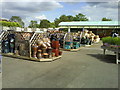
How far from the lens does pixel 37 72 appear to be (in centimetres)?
505

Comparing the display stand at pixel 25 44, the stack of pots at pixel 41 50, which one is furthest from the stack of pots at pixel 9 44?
the stack of pots at pixel 41 50

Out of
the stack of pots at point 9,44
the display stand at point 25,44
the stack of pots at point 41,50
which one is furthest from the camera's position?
the stack of pots at point 9,44

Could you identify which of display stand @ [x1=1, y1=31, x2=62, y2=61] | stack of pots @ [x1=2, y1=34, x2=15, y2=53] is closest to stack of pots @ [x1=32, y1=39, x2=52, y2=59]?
display stand @ [x1=1, y1=31, x2=62, y2=61]

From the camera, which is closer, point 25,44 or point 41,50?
point 41,50

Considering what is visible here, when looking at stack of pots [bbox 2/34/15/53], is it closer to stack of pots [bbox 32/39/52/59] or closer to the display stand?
the display stand

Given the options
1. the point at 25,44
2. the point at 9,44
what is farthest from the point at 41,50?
the point at 9,44

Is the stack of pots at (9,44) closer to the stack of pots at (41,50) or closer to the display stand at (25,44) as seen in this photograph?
the display stand at (25,44)

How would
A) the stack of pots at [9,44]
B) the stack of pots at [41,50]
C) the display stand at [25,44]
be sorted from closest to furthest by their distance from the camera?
1. the stack of pots at [41,50]
2. the display stand at [25,44]
3. the stack of pots at [9,44]

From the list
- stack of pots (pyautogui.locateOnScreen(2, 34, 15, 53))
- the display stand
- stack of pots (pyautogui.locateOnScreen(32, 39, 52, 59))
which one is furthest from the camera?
stack of pots (pyautogui.locateOnScreen(2, 34, 15, 53))

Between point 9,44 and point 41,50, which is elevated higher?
point 9,44

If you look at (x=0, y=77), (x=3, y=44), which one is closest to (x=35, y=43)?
(x=3, y=44)

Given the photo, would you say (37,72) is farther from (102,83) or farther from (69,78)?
(102,83)

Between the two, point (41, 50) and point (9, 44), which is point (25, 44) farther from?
point (9, 44)

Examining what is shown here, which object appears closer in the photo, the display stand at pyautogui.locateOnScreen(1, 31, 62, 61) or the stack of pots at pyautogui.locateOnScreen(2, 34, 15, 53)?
the display stand at pyautogui.locateOnScreen(1, 31, 62, 61)
